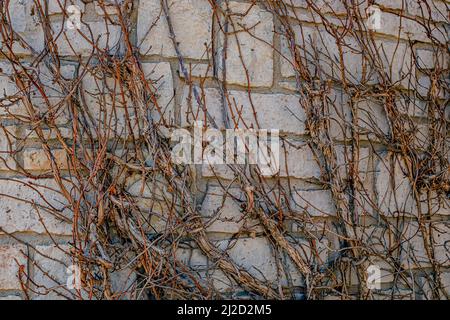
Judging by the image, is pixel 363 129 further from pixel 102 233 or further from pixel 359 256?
pixel 102 233

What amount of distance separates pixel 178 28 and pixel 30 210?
0.93 meters

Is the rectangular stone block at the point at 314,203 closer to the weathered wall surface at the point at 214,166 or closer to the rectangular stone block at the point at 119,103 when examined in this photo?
the weathered wall surface at the point at 214,166

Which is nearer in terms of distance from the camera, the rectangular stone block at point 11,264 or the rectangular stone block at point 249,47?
the rectangular stone block at point 11,264

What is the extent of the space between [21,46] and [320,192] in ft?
4.41

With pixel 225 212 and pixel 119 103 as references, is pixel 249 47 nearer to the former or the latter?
pixel 119 103

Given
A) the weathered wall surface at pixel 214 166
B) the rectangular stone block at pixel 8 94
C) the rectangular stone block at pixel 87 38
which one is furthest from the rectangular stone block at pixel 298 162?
the rectangular stone block at pixel 8 94

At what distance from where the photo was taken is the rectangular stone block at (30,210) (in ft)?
8.04

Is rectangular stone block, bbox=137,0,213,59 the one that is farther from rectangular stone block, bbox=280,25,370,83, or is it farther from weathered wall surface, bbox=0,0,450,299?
rectangular stone block, bbox=280,25,370,83

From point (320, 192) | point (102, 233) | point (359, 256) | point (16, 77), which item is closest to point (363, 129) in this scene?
point (320, 192)

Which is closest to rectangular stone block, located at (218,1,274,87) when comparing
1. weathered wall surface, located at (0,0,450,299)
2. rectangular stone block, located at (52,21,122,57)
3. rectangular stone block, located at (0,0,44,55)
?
weathered wall surface, located at (0,0,450,299)

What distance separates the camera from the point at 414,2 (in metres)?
2.91

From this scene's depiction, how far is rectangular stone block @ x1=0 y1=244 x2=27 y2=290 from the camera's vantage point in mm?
2426

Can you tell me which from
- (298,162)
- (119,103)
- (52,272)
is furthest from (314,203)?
(52,272)

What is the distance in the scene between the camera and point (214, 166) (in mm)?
2564
